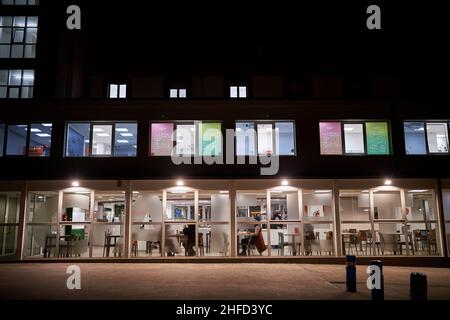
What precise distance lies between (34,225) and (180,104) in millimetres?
7530

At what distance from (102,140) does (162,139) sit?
2485 mm

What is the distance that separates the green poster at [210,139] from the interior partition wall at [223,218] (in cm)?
126

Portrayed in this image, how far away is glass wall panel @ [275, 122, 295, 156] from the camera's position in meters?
15.5

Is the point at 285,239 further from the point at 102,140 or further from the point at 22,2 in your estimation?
the point at 22,2

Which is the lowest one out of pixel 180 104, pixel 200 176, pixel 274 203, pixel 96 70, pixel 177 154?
pixel 274 203

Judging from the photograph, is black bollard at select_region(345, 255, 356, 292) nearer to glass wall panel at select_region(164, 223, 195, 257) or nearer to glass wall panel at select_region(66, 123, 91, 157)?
glass wall panel at select_region(164, 223, 195, 257)

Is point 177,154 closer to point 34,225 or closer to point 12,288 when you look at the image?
point 34,225

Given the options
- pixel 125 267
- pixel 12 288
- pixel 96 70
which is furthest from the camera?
pixel 96 70

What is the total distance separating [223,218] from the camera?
15.1m

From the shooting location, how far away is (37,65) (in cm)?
1991

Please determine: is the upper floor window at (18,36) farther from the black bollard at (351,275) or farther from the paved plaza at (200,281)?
the black bollard at (351,275)

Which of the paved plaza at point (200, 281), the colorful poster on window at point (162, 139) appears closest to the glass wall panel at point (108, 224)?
the paved plaza at point (200, 281)

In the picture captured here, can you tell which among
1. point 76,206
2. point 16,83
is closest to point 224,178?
point 76,206
